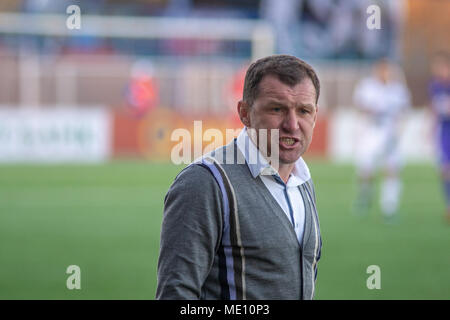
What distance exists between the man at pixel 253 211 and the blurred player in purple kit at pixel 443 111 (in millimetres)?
7520

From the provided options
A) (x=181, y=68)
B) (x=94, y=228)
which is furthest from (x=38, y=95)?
(x=94, y=228)

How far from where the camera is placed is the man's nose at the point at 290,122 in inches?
82.4

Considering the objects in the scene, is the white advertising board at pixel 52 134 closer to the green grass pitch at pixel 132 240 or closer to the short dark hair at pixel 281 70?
the green grass pitch at pixel 132 240

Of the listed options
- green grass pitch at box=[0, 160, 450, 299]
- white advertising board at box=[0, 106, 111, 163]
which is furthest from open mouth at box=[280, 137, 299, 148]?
white advertising board at box=[0, 106, 111, 163]

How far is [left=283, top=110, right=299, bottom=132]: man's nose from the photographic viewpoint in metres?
2.09

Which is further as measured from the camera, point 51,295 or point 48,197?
point 48,197

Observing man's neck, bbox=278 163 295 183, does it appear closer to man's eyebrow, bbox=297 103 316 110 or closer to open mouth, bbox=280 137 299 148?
open mouth, bbox=280 137 299 148

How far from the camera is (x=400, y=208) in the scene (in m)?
10.9

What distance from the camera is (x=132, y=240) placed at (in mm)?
7926

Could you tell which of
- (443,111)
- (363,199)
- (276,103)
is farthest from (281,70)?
(363,199)

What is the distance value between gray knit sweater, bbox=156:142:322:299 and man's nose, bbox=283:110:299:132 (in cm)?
18
